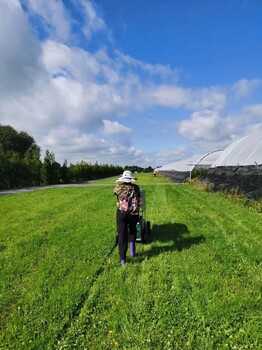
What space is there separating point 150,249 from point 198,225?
268 cm

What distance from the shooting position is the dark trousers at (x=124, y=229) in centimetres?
591

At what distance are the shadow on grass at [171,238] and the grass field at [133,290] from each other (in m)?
0.02

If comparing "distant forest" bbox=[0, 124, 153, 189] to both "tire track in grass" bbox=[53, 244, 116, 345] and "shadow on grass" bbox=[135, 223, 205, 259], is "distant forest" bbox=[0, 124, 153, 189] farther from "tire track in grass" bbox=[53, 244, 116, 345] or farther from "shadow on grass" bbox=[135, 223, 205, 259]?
"tire track in grass" bbox=[53, 244, 116, 345]

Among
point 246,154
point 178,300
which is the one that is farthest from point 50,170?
point 178,300

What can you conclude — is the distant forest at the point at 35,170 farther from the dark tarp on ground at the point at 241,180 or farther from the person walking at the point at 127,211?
the person walking at the point at 127,211

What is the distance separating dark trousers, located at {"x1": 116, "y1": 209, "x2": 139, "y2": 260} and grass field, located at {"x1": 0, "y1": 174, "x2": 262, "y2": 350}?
0.37 meters

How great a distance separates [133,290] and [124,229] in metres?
1.55

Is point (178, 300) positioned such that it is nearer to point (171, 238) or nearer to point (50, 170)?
point (171, 238)

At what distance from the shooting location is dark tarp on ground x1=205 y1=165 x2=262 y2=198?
44.7 feet

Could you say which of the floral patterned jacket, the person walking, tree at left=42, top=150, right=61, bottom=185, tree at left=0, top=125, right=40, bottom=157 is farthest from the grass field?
tree at left=0, top=125, right=40, bottom=157

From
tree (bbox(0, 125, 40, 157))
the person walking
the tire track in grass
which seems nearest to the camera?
the tire track in grass

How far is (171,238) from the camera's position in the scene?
757 centimetres

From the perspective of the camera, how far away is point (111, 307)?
4.27 meters

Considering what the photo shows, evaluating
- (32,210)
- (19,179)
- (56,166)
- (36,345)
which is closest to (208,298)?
(36,345)
